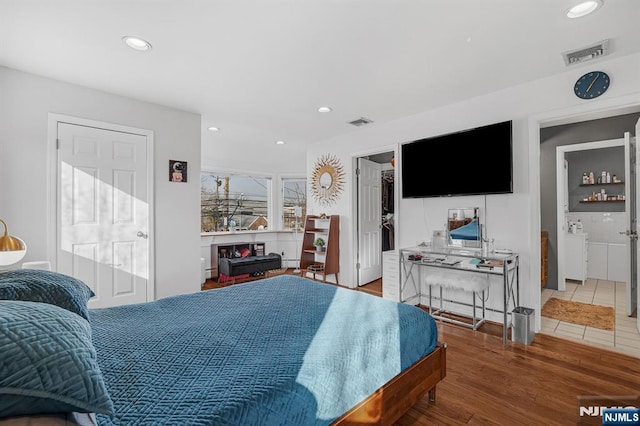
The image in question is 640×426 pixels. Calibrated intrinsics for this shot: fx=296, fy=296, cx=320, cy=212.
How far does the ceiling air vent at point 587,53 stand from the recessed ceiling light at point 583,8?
52cm

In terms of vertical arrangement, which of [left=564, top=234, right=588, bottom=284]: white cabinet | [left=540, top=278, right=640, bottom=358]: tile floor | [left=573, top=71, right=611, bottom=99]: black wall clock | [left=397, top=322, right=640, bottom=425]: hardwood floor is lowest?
[left=397, top=322, right=640, bottom=425]: hardwood floor

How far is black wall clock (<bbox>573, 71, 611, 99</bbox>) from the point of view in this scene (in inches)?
99.6

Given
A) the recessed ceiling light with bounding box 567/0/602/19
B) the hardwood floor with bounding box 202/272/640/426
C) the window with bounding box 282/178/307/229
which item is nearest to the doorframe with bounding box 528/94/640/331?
the hardwood floor with bounding box 202/272/640/426

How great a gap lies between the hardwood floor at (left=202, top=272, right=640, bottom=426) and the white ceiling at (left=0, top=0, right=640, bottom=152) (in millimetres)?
2482

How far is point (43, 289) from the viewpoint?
1.24 m

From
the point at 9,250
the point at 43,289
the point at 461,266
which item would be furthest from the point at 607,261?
the point at 9,250

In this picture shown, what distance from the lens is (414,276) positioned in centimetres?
389

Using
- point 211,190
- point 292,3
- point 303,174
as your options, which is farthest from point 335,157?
point 292,3

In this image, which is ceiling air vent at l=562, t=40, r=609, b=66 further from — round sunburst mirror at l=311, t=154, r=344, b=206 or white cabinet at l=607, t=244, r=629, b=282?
white cabinet at l=607, t=244, r=629, b=282

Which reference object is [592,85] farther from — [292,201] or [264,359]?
[292,201]

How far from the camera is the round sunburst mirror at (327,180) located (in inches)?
193

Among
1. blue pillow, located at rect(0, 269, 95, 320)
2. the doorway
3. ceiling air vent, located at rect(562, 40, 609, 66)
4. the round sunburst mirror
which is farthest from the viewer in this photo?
the round sunburst mirror

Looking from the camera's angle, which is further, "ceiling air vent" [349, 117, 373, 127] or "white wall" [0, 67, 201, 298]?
"ceiling air vent" [349, 117, 373, 127]

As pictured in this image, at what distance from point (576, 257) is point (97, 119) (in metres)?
6.75
